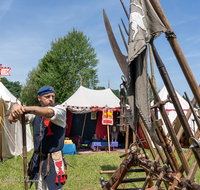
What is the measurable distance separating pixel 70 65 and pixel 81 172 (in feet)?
59.1

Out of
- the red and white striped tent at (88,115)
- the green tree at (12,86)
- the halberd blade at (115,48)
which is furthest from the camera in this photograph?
the green tree at (12,86)

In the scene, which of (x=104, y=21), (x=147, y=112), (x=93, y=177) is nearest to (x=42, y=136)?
Answer: (x=147, y=112)

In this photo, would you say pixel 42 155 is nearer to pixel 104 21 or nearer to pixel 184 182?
pixel 184 182

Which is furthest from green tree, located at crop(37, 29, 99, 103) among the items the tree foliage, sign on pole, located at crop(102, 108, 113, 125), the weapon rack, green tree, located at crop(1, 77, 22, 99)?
green tree, located at crop(1, 77, 22, 99)

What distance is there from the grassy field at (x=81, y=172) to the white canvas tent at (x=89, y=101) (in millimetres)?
1947

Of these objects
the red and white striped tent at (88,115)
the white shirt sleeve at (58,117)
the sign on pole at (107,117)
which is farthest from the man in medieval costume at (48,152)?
the red and white striped tent at (88,115)

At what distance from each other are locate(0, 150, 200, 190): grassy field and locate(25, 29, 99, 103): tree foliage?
49.3ft

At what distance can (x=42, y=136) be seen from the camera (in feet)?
6.54

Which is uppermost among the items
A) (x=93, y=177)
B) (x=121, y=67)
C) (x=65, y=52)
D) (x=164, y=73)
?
(x=65, y=52)

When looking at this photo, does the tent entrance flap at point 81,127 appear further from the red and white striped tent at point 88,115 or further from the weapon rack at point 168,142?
the weapon rack at point 168,142

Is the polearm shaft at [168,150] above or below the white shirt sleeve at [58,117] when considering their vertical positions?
below

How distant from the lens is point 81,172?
211 inches

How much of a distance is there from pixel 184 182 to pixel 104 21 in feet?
5.40

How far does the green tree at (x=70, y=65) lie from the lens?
21.7 metres
